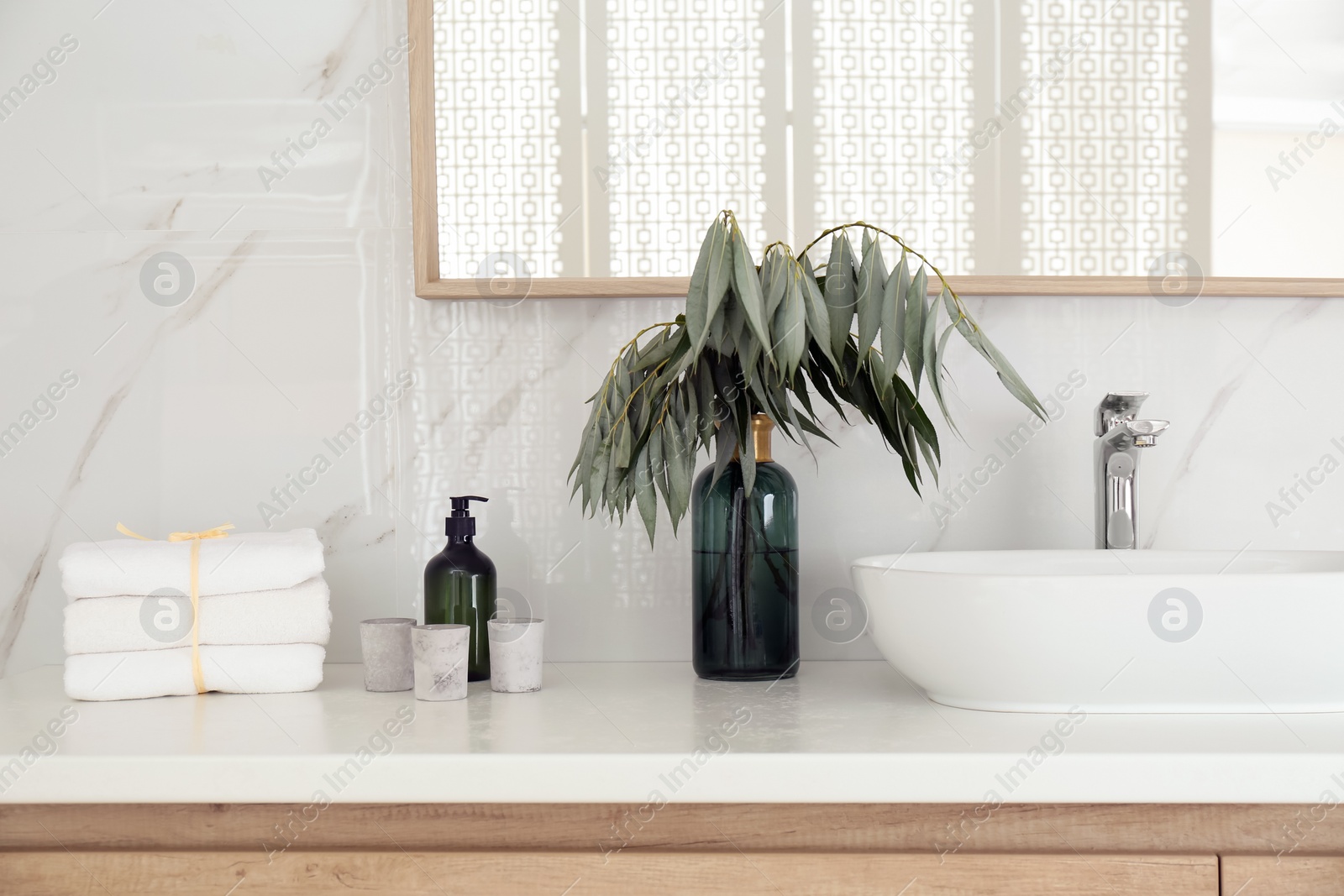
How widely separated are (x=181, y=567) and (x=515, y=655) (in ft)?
0.98

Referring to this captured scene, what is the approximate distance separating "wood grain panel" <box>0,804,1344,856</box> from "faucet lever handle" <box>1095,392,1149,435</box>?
0.43 metres

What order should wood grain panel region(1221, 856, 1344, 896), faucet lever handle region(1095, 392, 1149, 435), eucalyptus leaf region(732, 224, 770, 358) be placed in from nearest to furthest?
wood grain panel region(1221, 856, 1344, 896), eucalyptus leaf region(732, 224, 770, 358), faucet lever handle region(1095, 392, 1149, 435)

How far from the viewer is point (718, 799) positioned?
2.03 feet

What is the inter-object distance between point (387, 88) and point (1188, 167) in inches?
33.8

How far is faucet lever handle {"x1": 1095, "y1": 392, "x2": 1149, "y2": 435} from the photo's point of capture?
0.96 meters

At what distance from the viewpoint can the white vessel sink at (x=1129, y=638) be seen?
2.24 feet

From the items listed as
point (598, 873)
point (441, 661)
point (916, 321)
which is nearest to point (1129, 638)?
point (916, 321)

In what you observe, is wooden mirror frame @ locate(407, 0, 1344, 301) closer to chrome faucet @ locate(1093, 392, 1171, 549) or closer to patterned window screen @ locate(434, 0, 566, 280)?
patterned window screen @ locate(434, 0, 566, 280)

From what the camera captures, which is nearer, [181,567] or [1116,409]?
[181,567]

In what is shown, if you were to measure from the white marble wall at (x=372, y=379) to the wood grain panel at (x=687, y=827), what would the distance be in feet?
1.29

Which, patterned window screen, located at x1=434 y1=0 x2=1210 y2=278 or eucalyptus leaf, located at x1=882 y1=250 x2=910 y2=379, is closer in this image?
eucalyptus leaf, located at x1=882 y1=250 x2=910 y2=379

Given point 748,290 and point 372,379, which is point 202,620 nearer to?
point 372,379

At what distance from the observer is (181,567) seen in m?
0.84

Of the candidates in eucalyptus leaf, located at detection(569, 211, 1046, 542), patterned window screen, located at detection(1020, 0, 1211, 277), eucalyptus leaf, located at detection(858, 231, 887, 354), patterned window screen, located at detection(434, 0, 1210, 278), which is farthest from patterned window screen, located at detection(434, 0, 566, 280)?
patterned window screen, located at detection(1020, 0, 1211, 277)
